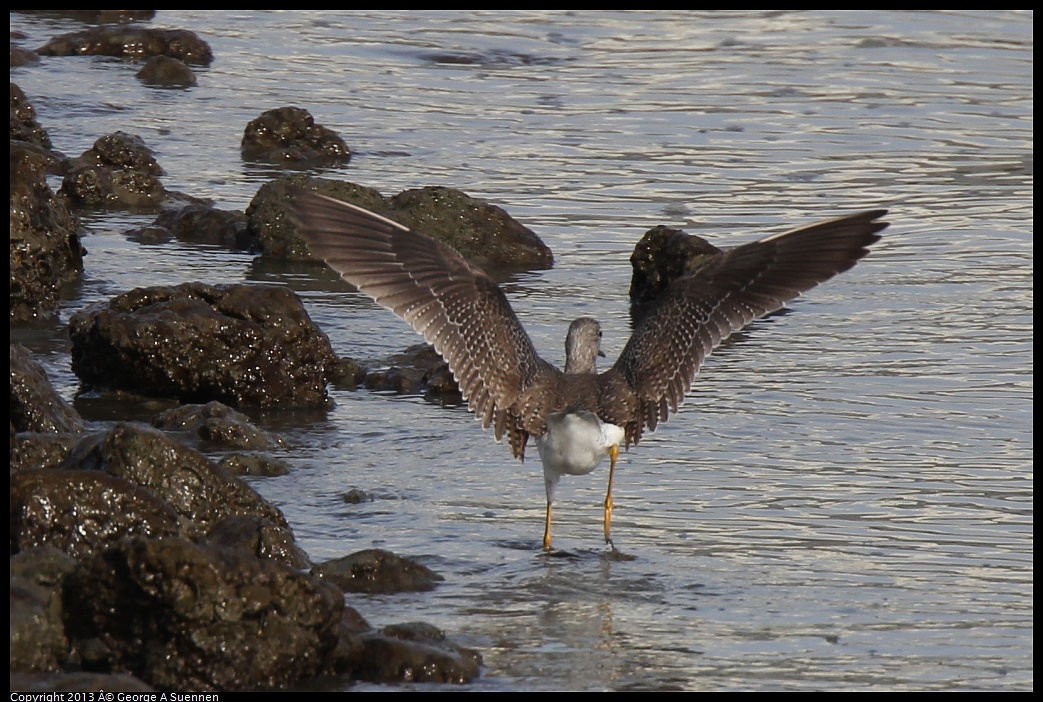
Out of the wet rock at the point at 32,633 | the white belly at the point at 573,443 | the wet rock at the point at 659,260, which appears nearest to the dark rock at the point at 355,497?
the white belly at the point at 573,443

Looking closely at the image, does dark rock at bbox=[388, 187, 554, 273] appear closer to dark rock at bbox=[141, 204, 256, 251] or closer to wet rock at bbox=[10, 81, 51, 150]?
dark rock at bbox=[141, 204, 256, 251]

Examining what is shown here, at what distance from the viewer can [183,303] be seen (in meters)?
9.55

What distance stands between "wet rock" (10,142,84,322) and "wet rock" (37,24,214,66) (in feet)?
27.1

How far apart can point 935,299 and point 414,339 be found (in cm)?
354

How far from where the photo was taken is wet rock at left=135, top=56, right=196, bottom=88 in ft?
59.2

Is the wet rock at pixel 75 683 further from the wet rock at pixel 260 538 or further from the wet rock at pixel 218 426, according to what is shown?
the wet rock at pixel 218 426

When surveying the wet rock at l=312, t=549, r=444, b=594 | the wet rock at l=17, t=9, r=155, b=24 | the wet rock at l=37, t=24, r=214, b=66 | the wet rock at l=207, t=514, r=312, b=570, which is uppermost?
the wet rock at l=17, t=9, r=155, b=24

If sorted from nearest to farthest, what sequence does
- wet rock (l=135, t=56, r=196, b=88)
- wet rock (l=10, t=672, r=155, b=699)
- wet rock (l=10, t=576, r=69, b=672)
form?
wet rock (l=10, t=672, r=155, b=699), wet rock (l=10, t=576, r=69, b=672), wet rock (l=135, t=56, r=196, b=88)

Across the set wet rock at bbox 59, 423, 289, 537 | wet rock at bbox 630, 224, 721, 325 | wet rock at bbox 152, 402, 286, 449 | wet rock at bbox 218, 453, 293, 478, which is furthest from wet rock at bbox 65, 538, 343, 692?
wet rock at bbox 630, 224, 721, 325

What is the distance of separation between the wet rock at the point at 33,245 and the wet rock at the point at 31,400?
2318 millimetres

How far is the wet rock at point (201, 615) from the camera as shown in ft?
18.8

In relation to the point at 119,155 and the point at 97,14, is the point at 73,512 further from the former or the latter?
the point at 97,14

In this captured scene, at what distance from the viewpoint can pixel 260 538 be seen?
22.5 ft
